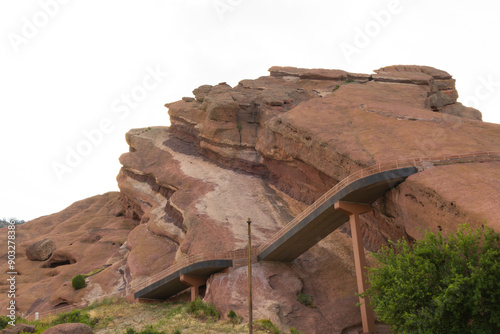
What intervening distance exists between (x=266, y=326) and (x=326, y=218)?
781 centimetres

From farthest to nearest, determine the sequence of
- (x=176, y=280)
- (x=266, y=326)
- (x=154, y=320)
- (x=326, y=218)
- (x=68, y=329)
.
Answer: (x=176, y=280) → (x=326, y=218) → (x=154, y=320) → (x=266, y=326) → (x=68, y=329)

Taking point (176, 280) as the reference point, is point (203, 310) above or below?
below

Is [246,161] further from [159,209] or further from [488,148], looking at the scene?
[488,148]

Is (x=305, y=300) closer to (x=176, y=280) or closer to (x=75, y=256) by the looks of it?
(x=176, y=280)

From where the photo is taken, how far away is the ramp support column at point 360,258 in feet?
78.8

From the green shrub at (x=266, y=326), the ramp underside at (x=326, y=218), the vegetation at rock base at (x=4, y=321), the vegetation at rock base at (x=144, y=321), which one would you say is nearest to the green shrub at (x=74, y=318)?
the vegetation at rock base at (x=144, y=321)

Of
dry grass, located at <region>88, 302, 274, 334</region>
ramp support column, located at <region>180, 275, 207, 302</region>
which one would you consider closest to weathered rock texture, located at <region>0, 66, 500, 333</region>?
ramp support column, located at <region>180, 275, 207, 302</region>

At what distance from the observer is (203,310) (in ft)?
88.0

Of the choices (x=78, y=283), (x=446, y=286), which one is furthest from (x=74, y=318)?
(x=446, y=286)

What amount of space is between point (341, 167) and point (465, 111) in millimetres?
32110

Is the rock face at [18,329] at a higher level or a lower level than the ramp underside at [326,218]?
lower

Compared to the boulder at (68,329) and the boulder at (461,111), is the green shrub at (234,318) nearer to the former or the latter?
the boulder at (68,329)

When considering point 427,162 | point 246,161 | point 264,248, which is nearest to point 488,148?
point 427,162

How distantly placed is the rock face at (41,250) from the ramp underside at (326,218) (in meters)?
29.6
